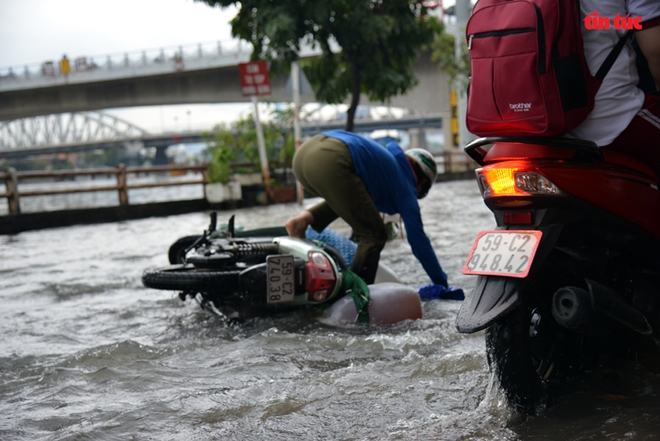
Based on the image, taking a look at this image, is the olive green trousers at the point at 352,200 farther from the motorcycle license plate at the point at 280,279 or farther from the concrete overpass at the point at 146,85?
the concrete overpass at the point at 146,85

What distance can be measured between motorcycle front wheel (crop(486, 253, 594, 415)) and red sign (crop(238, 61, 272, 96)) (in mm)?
15049

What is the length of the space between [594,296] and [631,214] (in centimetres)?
35

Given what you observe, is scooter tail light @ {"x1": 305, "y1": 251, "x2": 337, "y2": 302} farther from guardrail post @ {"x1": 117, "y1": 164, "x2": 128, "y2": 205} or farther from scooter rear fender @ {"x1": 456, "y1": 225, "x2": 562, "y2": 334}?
guardrail post @ {"x1": 117, "y1": 164, "x2": 128, "y2": 205}

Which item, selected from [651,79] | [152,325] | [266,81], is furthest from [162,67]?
[651,79]

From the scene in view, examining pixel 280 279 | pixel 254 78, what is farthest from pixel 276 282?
pixel 254 78

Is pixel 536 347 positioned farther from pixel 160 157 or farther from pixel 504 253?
pixel 160 157

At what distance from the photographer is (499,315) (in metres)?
2.47

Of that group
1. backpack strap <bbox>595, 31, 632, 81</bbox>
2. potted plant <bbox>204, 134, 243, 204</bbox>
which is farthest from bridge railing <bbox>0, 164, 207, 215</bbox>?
backpack strap <bbox>595, 31, 632, 81</bbox>

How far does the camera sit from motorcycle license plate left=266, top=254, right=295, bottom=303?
419 centimetres

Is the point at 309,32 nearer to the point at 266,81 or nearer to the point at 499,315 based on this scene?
the point at 266,81

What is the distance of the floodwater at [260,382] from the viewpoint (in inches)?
105

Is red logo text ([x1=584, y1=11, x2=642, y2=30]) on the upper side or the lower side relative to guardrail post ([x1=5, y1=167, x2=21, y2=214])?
upper

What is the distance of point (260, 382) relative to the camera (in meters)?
3.30

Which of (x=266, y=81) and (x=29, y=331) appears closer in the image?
(x=29, y=331)
